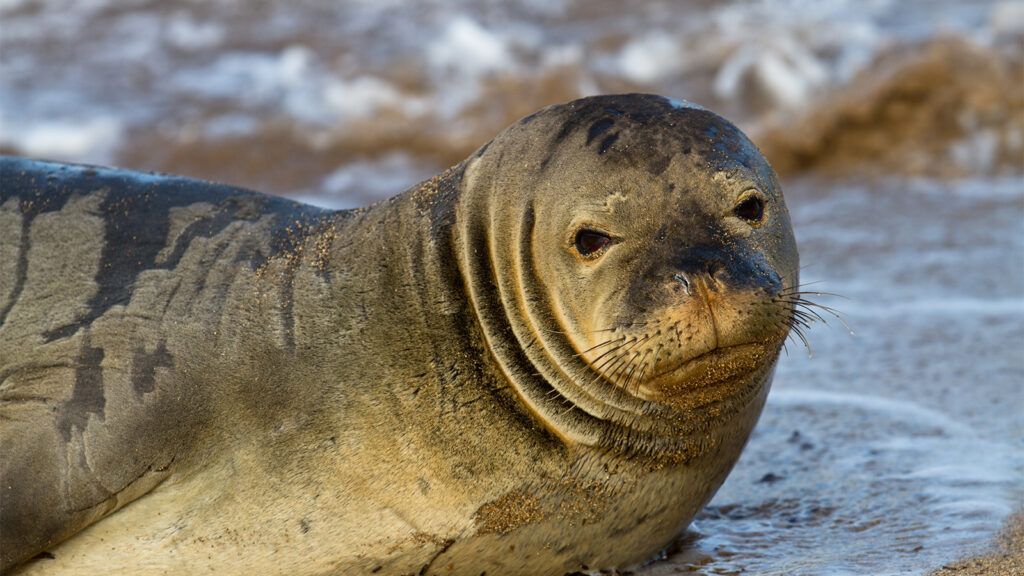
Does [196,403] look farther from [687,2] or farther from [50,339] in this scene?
[687,2]

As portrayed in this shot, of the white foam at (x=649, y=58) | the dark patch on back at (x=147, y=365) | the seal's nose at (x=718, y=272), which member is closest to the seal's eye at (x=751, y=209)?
the seal's nose at (x=718, y=272)

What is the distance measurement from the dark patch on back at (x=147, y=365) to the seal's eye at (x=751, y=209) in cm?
143

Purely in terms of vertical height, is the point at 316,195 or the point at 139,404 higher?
the point at 316,195

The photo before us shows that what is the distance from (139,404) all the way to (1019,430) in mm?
2873

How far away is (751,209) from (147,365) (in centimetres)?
152

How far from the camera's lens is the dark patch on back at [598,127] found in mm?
3678

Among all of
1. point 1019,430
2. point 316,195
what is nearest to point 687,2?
point 316,195

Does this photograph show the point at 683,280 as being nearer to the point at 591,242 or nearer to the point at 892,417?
the point at 591,242

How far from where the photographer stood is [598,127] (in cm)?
370

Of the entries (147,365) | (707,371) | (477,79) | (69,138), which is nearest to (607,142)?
(707,371)

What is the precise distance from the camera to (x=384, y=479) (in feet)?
12.1

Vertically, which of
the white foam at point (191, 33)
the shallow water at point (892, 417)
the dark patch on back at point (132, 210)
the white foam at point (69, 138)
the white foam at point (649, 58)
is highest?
the white foam at point (191, 33)

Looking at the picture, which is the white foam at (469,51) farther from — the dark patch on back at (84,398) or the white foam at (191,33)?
the dark patch on back at (84,398)

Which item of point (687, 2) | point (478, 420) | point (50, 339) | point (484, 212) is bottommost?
point (478, 420)
